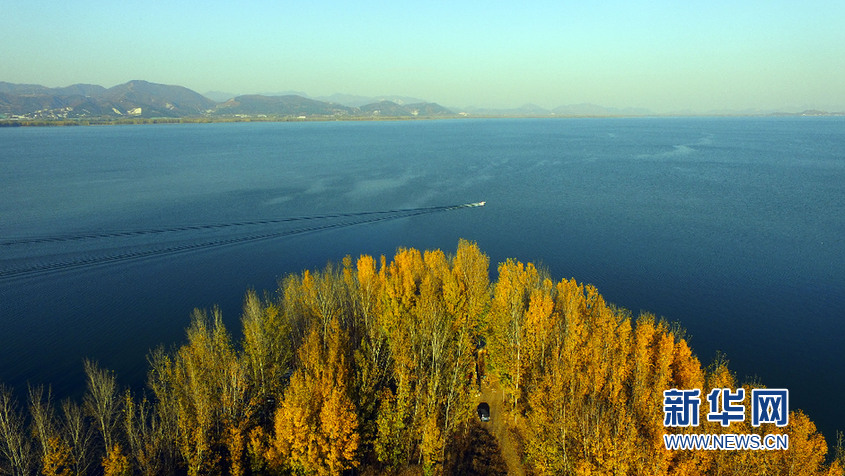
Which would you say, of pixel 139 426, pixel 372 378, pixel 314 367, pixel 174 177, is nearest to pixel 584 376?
pixel 372 378

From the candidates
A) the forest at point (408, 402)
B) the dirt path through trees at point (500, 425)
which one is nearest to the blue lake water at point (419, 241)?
the forest at point (408, 402)

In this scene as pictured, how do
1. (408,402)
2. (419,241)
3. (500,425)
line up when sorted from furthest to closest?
1. (419,241)
2. (500,425)
3. (408,402)

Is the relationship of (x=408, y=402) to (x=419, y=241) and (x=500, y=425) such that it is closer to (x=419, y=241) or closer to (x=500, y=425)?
(x=500, y=425)

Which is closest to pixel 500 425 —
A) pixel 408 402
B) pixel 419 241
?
pixel 408 402

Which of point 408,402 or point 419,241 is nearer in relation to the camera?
point 408,402

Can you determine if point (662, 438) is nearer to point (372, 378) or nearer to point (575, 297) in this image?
point (575, 297)

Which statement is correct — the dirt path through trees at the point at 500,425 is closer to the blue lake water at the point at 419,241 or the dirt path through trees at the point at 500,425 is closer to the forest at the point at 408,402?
the forest at the point at 408,402
